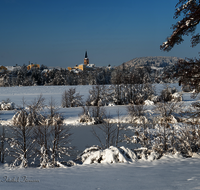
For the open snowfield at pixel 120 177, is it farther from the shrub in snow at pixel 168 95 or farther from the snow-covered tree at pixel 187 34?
the shrub in snow at pixel 168 95

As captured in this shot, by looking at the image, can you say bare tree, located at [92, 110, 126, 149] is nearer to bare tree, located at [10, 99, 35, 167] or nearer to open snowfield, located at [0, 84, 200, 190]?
open snowfield, located at [0, 84, 200, 190]

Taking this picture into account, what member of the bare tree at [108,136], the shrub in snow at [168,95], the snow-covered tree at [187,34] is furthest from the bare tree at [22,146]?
the shrub in snow at [168,95]

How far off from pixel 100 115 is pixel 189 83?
12413 mm

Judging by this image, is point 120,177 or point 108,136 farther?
point 108,136

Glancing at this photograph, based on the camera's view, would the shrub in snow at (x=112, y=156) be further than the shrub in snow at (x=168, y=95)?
No

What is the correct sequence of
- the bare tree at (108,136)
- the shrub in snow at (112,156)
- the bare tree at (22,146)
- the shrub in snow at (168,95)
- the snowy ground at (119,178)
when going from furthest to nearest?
1. the shrub in snow at (168,95)
2. the bare tree at (108,136)
3. the bare tree at (22,146)
4. the shrub in snow at (112,156)
5. the snowy ground at (119,178)

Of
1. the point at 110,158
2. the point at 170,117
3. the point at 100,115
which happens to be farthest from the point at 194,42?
the point at 100,115

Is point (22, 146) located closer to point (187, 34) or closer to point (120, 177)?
point (120, 177)

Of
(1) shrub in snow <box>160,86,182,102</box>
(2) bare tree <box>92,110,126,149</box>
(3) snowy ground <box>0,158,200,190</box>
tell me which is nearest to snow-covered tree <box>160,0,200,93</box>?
(3) snowy ground <box>0,158,200,190</box>

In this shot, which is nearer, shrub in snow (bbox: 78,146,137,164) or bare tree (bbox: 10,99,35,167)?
shrub in snow (bbox: 78,146,137,164)

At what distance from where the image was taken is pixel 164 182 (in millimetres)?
4348

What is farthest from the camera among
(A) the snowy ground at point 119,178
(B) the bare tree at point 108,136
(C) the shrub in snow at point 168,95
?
(C) the shrub in snow at point 168,95

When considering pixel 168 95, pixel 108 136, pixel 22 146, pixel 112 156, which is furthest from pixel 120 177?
pixel 168 95

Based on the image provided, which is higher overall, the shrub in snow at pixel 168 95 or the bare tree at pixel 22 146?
the shrub in snow at pixel 168 95
